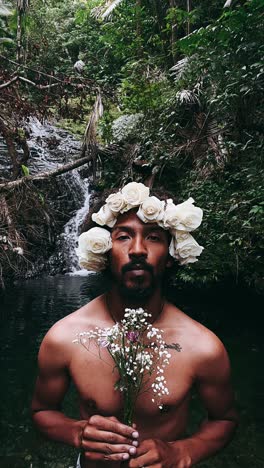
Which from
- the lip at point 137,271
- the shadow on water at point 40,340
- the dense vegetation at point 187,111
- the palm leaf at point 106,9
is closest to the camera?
the lip at point 137,271

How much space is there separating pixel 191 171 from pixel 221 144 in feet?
2.79

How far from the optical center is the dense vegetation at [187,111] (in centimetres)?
677

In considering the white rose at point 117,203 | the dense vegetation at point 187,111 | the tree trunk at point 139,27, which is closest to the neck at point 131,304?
the white rose at point 117,203

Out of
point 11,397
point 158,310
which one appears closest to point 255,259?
point 11,397

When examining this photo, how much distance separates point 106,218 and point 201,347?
67 cm

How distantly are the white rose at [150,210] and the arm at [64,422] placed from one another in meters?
0.61

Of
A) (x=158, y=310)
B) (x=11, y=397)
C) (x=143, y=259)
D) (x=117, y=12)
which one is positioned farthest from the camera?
(x=117, y=12)

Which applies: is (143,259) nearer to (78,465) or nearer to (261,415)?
(78,465)

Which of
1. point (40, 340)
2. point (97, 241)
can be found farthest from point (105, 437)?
point (40, 340)

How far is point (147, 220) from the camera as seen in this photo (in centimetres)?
182

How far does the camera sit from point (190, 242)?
184cm

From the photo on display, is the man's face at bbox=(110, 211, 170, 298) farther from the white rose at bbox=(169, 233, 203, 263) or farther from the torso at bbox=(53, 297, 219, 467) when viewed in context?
the torso at bbox=(53, 297, 219, 467)

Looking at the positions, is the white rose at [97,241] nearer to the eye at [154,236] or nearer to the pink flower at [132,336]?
the eye at [154,236]

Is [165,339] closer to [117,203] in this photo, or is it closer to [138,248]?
[138,248]
